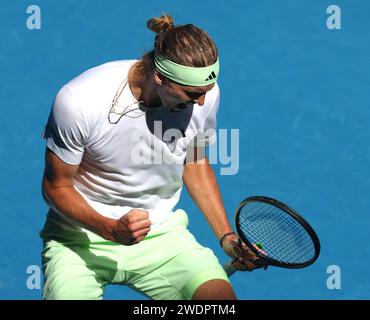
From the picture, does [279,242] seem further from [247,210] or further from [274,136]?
[274,136]

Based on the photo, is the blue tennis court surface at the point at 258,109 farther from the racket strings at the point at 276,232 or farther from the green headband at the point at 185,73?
the green headband at the point at 185,73

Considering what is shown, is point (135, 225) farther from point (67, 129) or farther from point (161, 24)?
point (161, 24)

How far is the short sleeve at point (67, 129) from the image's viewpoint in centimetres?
453

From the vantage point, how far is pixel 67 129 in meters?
4.56

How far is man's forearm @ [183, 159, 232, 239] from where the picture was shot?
503 cm

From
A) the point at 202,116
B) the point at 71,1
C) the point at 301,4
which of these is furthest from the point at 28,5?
the point at 202,116

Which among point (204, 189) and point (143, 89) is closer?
point (143, 89)

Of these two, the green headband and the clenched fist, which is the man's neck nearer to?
the green headband

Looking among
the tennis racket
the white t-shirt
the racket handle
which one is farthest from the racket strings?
the white t-shirt

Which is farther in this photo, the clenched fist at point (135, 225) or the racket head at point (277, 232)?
the racket head at point (277, 232)

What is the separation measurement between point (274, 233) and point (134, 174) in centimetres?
58

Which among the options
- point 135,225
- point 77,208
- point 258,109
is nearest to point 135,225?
point 135,225

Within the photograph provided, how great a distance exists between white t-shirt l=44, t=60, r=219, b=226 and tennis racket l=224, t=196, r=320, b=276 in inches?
11.5

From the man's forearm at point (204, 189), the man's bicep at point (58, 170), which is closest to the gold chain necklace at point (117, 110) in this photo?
the man's bicep at point (58, 170)
